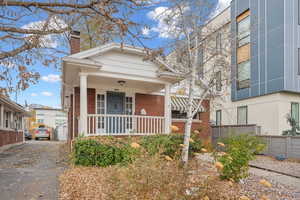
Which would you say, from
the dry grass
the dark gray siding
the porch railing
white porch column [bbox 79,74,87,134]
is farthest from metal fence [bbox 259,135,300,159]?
white porch column [bbox 79,74,87,134]

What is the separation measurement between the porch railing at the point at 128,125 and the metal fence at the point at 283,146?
5648 mm

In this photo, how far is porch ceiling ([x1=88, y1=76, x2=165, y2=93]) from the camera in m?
9.54

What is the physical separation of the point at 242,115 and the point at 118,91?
386 inches

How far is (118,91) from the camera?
1079cm

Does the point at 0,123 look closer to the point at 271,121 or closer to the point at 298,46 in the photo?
the point at 271,121

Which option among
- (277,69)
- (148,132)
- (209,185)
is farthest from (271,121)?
(209,185)

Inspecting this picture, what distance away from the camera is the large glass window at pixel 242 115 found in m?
14.2

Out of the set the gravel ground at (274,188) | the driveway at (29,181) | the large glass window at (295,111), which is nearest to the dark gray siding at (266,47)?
the large glass window at (295,111)

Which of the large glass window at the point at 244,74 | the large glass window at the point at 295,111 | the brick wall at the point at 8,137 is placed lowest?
the brick wall at the point at 8,137

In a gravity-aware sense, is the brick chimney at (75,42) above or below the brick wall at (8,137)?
above

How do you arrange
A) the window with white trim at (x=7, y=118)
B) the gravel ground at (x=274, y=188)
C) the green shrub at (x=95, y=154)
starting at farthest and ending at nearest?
the window with white trim at (x=7, y=118), the green shrub at (x=95, y=154), the gravel ground at (x=274, y=188)

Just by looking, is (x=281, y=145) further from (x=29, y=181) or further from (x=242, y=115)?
(x=29, y=181)

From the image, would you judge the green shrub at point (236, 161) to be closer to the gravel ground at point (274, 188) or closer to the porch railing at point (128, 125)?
the gravel ground at point (274, 188)

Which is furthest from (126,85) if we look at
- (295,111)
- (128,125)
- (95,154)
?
(295,111)
